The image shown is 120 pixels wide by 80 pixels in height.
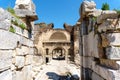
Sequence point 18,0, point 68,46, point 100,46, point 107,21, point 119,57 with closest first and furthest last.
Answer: point 119,57 < point 107,21 < point 100,46 < point 18,0 < point 68,46

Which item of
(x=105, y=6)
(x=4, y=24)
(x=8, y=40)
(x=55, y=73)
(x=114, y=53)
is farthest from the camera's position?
(x=55, y=73)

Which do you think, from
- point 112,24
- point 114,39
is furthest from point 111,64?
point 112,24

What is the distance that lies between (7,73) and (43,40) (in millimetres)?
35288

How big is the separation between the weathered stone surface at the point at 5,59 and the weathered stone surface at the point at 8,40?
0.50 ft

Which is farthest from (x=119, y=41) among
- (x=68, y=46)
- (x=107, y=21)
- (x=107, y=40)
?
(x=68, y=46)

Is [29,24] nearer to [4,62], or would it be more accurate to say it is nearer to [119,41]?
[4,62]

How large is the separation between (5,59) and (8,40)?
1.86 ft

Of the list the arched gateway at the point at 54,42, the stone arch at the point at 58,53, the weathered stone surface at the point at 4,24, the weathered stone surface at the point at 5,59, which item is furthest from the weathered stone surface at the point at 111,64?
the arched gateway at the point at 54,42

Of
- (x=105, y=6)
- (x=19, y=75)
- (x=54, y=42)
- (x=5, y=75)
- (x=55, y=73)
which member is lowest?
(x=55, y=73)

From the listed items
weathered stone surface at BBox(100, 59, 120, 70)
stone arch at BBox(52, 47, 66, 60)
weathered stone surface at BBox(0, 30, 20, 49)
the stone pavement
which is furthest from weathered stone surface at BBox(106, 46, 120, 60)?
stone arch at BBox(52, 47, 66, 60)

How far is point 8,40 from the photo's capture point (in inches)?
194

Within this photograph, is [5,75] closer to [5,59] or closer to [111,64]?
[5,59]

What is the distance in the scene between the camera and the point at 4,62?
459 centimetres

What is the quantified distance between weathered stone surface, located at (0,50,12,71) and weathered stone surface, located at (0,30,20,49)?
0.50 feet
